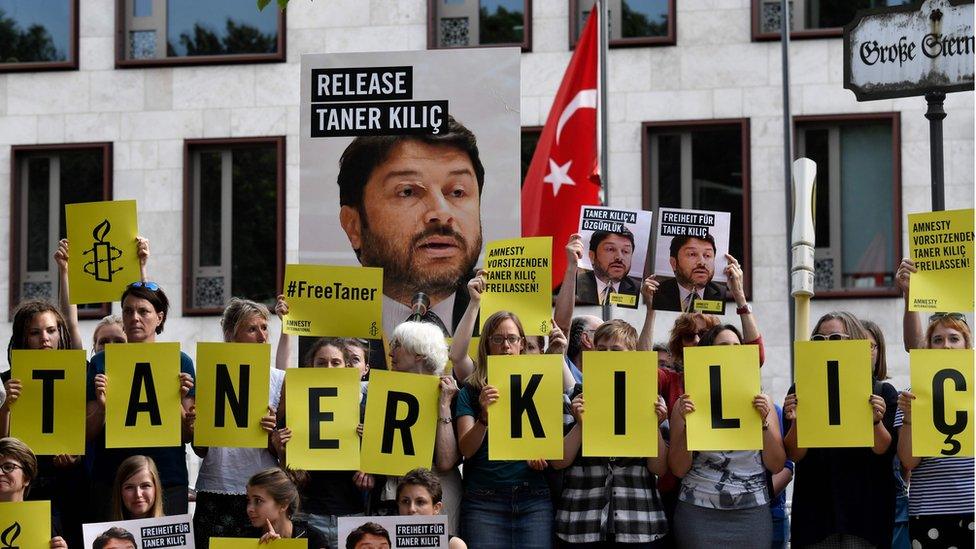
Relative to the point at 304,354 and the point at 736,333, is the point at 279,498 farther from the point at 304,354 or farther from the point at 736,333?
the point at 736,333

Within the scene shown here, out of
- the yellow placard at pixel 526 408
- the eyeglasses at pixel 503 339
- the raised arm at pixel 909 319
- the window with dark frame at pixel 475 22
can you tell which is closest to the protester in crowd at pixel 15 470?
the yellow placard at pixel 526 408

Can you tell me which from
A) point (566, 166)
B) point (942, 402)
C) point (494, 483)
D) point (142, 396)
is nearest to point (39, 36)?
point (566, 166)

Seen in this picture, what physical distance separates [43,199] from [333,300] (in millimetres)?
13245

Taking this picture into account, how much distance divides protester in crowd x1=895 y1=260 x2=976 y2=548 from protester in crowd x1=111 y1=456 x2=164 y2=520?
3.67 meters

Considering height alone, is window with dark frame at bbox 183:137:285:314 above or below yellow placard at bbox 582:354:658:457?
above

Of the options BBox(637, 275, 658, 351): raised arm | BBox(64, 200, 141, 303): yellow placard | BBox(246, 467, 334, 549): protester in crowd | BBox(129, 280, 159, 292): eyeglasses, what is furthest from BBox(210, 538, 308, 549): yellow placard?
BBox(637, 275, 658, 351): raised arm

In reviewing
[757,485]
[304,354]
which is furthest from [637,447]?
[304,354]

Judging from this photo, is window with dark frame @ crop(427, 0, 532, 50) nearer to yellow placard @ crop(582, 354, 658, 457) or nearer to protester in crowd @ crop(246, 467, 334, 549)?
yellow placard @ crop(582, 354, 658, 457)

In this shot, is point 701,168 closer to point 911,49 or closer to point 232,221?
point 232,221

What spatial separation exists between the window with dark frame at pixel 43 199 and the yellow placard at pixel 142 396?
42.6 feet

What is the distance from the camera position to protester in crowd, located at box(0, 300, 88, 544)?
8.78 metres

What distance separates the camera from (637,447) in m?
8.47

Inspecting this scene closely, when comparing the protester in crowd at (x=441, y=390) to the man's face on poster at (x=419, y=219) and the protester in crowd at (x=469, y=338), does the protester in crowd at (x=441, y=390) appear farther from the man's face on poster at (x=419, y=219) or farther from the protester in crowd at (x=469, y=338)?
the man's face on poster at (x=419, y=219)

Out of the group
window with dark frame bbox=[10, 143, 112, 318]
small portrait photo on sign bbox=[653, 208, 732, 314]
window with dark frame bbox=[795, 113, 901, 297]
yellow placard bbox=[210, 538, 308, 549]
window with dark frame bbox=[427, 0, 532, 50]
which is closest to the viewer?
yellow placard bbox=[210, 538, 308, 549]
